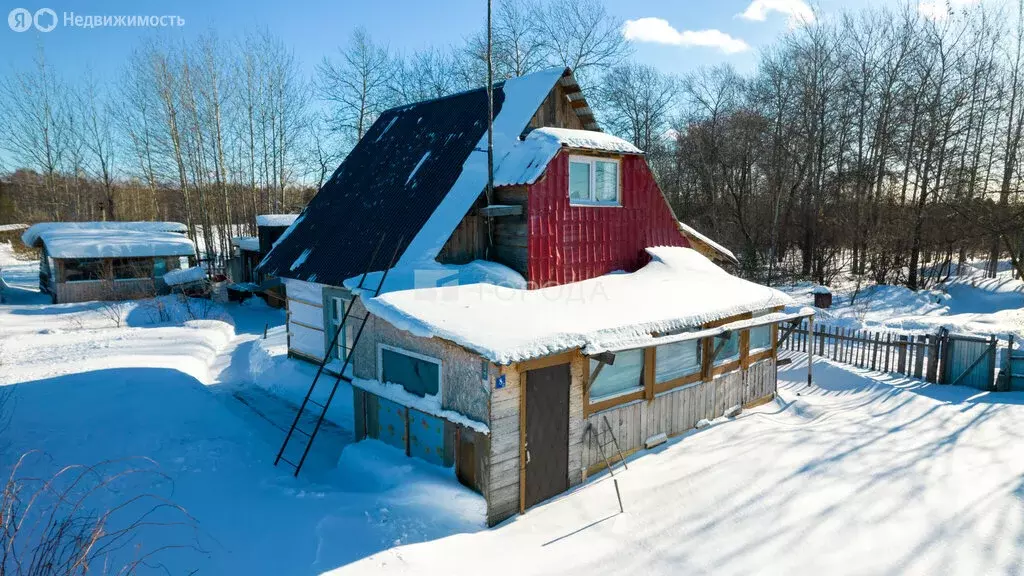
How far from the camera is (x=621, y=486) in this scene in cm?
812

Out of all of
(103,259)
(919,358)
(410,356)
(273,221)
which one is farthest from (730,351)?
(103,259)

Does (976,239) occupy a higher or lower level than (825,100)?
lower

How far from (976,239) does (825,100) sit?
405 inches

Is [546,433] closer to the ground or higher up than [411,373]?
closer to the ground

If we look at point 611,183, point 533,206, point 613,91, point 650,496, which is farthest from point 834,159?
point 650,496

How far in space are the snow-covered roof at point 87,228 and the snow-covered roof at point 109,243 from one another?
48 millimetres

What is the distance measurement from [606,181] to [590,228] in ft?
3.80

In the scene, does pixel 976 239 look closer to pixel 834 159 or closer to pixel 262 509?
pixel 834 159

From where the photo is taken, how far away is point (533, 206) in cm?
1016

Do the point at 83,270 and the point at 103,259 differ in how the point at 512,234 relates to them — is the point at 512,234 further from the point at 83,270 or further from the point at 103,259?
the point at 83,270

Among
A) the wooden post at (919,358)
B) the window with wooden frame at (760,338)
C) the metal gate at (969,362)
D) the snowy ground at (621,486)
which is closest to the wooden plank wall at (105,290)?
the snowy ground at (621,486)

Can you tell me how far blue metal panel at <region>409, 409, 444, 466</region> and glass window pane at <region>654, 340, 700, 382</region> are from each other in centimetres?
395

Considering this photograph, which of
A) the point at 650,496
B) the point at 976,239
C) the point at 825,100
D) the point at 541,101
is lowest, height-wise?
the point at 650,496

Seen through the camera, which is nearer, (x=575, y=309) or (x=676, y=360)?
(x=575, y=309)
